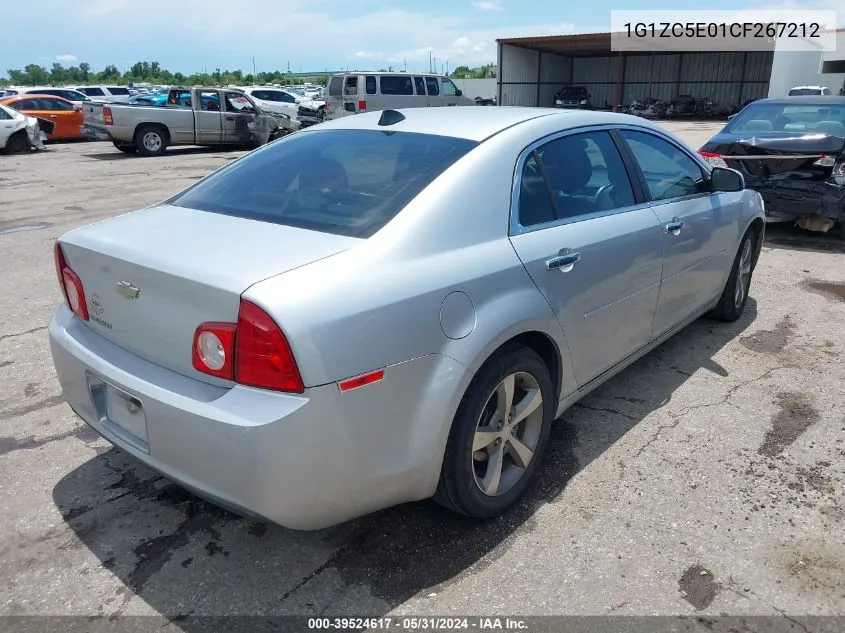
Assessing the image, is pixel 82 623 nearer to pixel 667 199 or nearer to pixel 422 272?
pixel 422 272

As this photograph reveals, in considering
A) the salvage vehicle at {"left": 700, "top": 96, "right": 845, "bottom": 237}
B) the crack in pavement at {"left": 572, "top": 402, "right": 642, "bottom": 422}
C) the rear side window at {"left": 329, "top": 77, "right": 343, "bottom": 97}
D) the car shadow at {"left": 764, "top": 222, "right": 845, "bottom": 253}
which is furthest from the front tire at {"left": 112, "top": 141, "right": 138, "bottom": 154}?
the crack in pavement at {"left": 572, "top": 402, "right": 642, "bottom": 422}

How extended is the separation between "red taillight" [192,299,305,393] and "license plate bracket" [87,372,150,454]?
410 millimetres

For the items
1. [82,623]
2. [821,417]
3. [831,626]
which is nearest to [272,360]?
[82,623]

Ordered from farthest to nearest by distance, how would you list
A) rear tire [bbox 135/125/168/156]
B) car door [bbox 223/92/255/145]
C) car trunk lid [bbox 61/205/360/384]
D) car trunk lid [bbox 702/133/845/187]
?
car door [bbox 223/92/255/145]
rear tire [bbox 135/125/168/156]
car trunk lid [bbox 702/133/845/187]
car trunk lid [bbox 61/205/360/384]

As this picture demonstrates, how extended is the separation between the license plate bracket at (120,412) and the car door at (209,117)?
680 inches

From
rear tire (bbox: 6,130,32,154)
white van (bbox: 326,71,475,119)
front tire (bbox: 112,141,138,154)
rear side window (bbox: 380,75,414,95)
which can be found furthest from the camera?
rear side window (bbox: 380,75,414,95)

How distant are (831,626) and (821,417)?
5.58 feet

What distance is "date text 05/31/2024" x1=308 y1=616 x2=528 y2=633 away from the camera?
222 centimetres

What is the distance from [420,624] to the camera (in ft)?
7.31

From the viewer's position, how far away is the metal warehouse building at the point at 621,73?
131 feet

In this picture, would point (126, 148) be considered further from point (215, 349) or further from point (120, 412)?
point (215, 349)

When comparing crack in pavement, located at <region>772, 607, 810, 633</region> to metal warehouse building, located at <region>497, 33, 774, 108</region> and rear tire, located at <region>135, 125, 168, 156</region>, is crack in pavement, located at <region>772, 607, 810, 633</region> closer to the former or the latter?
rear tire, located at <region>135, 125, 168, 156</region>

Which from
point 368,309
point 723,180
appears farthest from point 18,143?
point 368,309

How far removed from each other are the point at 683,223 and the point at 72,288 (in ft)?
10.4
